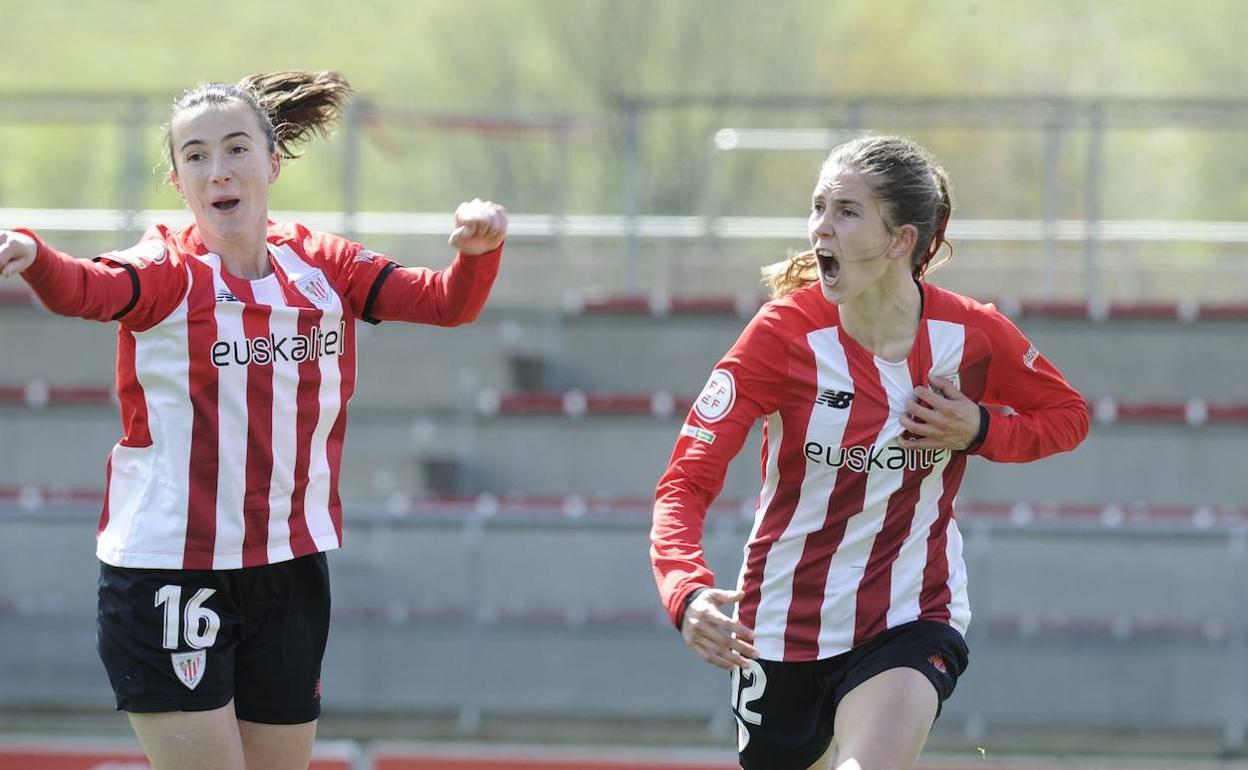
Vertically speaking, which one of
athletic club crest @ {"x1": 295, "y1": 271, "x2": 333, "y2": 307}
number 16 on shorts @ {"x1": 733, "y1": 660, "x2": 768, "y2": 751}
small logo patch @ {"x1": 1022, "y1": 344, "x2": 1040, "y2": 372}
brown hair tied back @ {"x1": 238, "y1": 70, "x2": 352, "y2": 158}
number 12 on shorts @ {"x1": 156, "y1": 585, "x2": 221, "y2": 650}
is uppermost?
brown hair tied back @ {"x1": 238, "y1": 70, "x2": 352, "y2": 158}

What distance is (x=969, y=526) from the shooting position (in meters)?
7.12

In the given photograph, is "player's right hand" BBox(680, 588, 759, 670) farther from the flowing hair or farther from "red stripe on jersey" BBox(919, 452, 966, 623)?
the flowing hair

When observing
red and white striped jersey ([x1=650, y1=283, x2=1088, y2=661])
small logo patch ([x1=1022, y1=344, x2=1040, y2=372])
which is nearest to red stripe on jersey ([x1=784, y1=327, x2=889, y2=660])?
red and white striped jersey ([x1=650, y1=283, x2=1088, y2=661])

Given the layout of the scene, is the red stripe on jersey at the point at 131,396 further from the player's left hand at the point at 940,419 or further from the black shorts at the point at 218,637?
the player's left hand at the point at 940,419

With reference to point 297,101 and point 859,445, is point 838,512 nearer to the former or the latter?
point 859,445

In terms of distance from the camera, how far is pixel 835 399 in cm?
366

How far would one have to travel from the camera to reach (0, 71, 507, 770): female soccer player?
353 cm

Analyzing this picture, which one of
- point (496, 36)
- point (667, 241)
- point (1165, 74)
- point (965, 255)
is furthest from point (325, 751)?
point (1165, 74)

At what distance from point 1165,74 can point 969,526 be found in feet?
128

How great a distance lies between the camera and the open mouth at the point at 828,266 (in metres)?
3.62

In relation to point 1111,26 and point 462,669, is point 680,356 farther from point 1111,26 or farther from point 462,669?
point 1111,26

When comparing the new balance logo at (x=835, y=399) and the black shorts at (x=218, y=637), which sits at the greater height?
the new balance logo at (x=835, y=399)

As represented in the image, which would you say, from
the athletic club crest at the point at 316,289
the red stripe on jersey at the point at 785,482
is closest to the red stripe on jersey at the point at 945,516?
the red stripe on jersey at the point at 785,482

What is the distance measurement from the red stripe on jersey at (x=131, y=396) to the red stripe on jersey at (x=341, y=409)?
1.36 feet
